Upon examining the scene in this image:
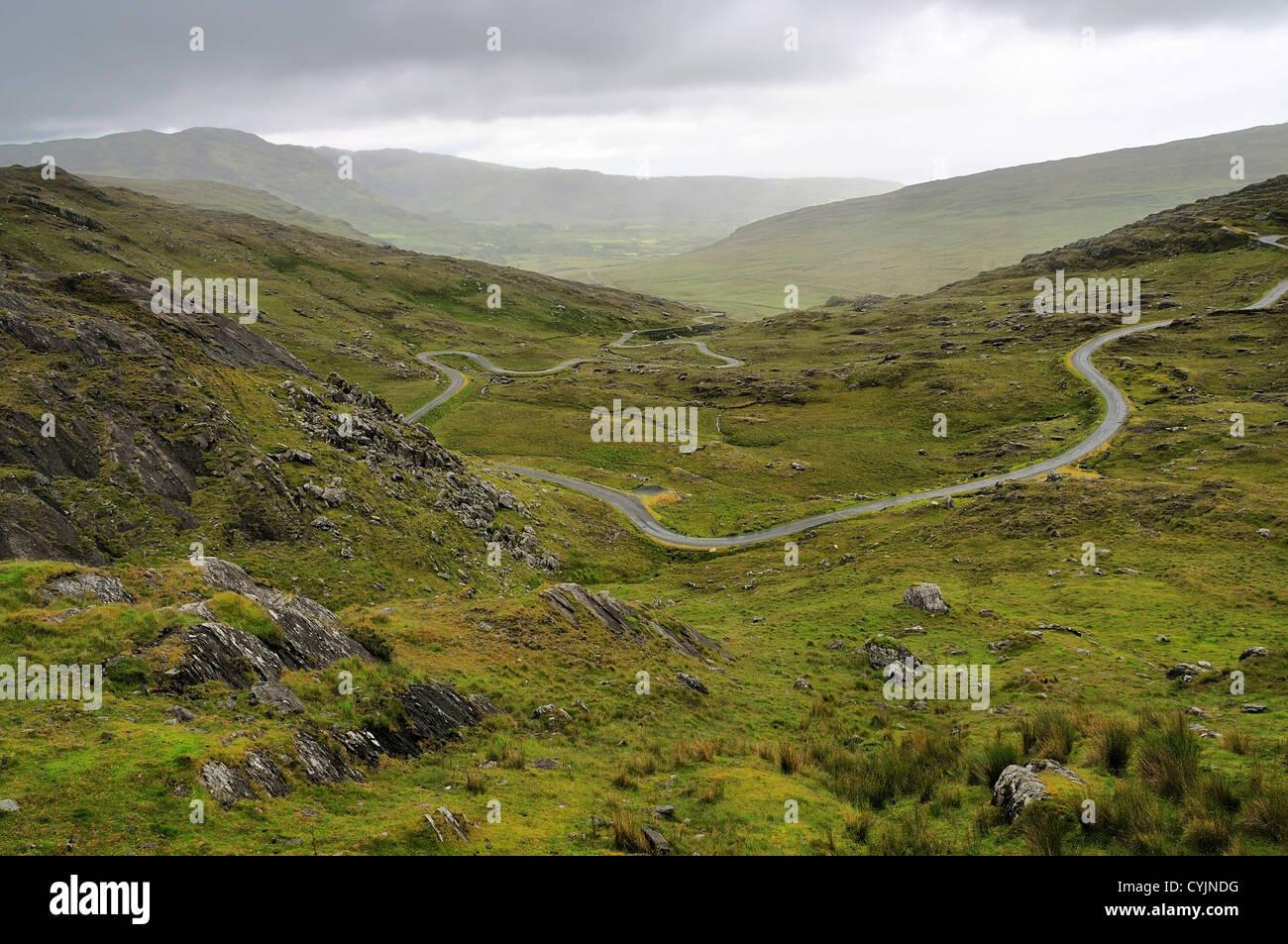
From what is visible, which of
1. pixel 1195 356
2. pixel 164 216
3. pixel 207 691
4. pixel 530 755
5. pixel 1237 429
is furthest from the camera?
pixel 164 216

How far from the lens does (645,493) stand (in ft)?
282

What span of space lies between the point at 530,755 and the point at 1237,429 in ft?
306

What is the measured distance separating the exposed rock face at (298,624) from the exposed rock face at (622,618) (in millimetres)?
11986

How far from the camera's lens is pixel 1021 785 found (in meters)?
17.3

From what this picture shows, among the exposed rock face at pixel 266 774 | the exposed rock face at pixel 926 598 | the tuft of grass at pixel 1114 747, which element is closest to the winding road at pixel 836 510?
the exposed rock face at pixel 926 598

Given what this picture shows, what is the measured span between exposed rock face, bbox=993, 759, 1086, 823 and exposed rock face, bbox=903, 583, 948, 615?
26.1 meters

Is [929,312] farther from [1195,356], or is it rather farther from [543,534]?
[543,534]

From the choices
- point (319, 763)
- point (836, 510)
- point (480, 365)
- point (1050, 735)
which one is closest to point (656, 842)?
point (319, 763)

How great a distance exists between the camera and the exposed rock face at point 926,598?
4406cm

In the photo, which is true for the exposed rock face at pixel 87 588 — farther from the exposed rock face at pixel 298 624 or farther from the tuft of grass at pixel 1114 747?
the tuft of grass at pixel 1114 747

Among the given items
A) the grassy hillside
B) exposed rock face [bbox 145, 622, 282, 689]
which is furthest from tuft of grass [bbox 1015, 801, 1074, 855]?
exposed rock face [bbox 145, 622, 282, 689]

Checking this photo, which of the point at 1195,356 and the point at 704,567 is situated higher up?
the point at 1195,356

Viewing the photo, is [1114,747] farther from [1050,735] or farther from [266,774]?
[266,774]
